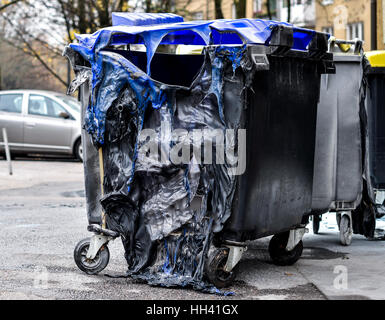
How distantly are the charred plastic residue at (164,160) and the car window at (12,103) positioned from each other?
12.7 metres

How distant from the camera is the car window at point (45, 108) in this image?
1809 cm

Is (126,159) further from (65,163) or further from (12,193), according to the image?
(65,163)

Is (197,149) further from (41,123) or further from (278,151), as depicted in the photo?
(41,123)

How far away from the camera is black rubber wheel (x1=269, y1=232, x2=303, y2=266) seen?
645 centimetres

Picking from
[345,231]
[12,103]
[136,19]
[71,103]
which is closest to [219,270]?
[136,19]

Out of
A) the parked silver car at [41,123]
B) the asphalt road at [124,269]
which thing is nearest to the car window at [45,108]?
the parked silver car at [41,123]

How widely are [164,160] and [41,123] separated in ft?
42.0

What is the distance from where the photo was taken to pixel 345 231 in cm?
748

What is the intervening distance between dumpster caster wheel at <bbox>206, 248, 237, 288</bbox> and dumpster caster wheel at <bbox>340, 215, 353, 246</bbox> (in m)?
2.19

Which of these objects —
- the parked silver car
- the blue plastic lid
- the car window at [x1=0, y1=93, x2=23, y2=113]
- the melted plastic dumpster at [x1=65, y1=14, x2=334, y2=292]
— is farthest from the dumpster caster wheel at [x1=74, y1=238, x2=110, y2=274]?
the car window at [x1=0, y1=93, x2=23, y2=113]

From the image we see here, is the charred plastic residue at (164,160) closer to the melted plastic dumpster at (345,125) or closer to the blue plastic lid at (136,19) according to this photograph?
the blue plastic lid at (136,19)

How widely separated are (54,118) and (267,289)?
1310cm

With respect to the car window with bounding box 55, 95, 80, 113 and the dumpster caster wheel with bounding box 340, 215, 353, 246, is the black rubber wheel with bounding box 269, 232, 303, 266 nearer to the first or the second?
the dumpster caster wheel with bounding box 340, 215, 353, 246

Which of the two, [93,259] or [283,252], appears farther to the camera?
[283,252]
